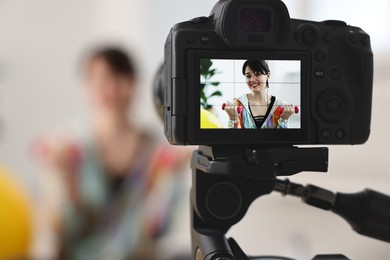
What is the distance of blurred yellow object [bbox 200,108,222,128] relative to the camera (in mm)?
614

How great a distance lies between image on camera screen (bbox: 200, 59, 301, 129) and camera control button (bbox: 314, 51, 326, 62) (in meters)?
0.02

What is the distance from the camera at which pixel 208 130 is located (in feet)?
2.02

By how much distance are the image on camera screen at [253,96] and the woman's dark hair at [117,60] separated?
69.0 inches

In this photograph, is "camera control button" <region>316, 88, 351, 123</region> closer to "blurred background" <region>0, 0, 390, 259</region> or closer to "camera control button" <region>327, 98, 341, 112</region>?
"camera control button" <region>327, 98, 341, 112</region>

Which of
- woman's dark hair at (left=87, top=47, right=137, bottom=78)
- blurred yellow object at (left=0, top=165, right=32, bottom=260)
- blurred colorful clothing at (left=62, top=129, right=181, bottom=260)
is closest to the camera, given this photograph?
blurred yellow object at (left=0, top=165, right=32, bottom=260)

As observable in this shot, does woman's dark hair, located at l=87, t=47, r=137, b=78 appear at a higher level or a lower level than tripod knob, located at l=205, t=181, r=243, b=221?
higher

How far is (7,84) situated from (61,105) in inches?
11.0

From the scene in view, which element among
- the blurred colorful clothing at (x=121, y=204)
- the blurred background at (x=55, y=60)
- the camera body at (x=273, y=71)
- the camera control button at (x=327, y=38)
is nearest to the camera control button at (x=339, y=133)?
the camera body at (x=273, y=71)

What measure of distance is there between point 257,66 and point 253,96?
0.03 meters

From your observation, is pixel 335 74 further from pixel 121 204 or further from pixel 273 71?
pixel 121 204

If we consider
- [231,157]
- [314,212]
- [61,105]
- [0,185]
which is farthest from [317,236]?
[61,105]

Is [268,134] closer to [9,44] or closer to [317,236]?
[317,236]

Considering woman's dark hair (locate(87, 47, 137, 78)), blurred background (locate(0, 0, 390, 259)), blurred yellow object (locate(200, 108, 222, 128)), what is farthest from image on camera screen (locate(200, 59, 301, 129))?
woman's dark hair (locate(87, 47, 137, 78))

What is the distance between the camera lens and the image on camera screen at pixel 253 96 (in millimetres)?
616
